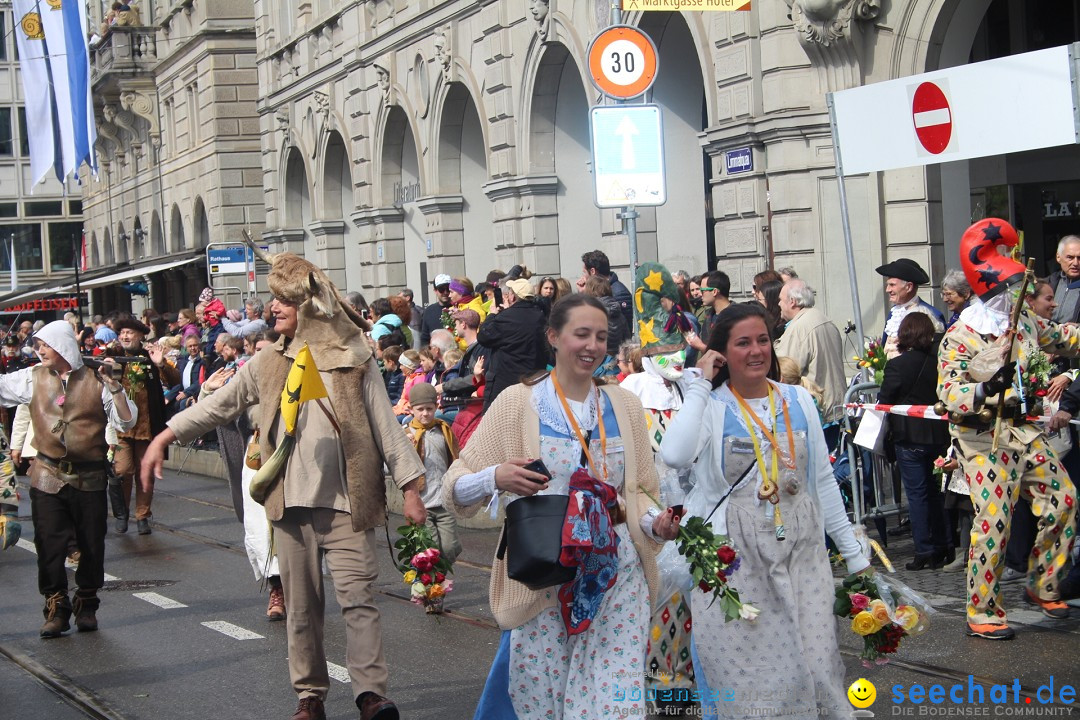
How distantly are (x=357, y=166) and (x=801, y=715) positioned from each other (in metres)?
25.3

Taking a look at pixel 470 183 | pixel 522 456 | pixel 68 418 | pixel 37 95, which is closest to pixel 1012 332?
pixel 522 456

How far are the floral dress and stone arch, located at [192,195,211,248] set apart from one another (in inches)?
1545

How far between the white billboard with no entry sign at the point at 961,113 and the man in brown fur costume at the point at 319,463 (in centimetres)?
431

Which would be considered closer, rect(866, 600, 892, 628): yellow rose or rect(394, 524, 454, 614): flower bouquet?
rect(866, 600, 892, 628): yellow rose

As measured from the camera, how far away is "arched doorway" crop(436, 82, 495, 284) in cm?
2558

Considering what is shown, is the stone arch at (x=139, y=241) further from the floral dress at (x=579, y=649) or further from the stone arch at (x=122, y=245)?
the floral dress at (x=579, y=649)

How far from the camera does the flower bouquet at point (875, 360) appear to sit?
1016 centimetres

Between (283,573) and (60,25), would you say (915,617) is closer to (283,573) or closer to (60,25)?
(283,573)

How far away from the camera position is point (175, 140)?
45.7 meters

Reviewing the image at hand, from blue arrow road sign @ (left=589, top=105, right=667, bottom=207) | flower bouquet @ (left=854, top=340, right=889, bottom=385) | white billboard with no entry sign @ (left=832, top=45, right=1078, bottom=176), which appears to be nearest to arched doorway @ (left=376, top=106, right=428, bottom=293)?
blue arrow road sign @ (left=589, top=105, right=667, bottom=207)

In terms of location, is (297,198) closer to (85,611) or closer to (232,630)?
(85,611)

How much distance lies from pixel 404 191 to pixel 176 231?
20133 mm

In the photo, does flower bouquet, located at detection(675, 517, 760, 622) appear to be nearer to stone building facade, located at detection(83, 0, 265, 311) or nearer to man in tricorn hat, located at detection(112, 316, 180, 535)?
man in tricorn hat, located at detection(112, 316, 180, 535)

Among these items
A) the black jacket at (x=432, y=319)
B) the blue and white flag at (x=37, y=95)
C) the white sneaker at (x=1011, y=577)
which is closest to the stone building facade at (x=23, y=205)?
the blue and white flag at (x=37, y=95)
